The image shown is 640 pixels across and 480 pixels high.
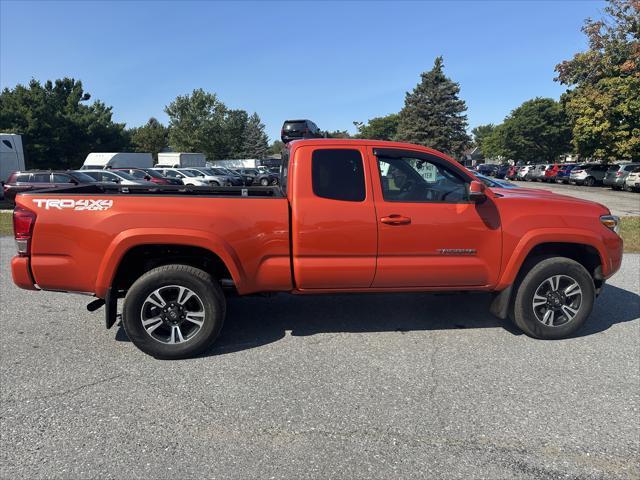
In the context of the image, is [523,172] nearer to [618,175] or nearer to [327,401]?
[618,175]

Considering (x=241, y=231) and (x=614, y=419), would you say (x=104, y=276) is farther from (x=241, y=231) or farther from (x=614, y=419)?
(x=614, y=419)

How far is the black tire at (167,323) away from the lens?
3.87 m

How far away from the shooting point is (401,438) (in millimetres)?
2830

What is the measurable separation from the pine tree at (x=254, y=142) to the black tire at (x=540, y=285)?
295 ft

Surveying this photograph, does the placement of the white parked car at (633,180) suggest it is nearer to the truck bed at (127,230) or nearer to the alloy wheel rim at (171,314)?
the truck bed at (127,230)

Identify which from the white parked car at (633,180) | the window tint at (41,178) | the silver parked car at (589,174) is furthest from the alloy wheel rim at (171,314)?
the silver parked car at (589,174)

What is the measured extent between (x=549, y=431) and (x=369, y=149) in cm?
265

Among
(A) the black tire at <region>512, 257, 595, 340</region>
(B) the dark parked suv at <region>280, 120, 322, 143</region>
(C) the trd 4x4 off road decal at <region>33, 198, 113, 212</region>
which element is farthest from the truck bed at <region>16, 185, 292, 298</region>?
(B) the dark parked suv at <region>280, 120, 322, 143</region>

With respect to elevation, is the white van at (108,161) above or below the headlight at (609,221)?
above

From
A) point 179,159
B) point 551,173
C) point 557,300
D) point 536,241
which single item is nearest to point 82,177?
point 536,241

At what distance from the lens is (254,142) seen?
9438cm

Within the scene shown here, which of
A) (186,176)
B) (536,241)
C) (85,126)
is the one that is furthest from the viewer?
(85,126)

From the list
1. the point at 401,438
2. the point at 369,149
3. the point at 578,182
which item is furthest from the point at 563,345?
the point at 578,182

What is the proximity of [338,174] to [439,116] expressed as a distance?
139ft
